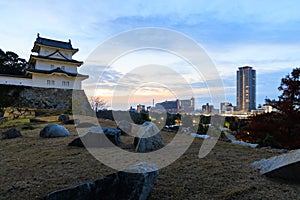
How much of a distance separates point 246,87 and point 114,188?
16.3 m

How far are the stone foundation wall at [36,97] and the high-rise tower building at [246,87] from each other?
46.2 ft

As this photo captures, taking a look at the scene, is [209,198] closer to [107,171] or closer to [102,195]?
[102,195]

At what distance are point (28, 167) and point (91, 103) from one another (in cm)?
1920

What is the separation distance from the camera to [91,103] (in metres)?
22.5

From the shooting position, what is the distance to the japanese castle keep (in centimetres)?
2033

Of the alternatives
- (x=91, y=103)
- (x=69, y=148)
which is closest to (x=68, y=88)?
(x=91, y=103)

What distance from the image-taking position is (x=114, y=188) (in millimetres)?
2240

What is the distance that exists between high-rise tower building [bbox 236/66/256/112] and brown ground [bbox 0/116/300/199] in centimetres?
1187

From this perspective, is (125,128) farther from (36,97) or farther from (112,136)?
(36,97)

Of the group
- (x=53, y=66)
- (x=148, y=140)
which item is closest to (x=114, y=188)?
(x=148, y=140)

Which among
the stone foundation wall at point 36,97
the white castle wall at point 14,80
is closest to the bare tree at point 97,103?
the stone foundation wall at point 36,97

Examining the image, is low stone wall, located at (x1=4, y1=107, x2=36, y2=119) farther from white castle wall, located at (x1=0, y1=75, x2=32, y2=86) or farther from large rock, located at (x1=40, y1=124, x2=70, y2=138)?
large rock, located at (x1=40, y1=124, x2=70, y2=138)

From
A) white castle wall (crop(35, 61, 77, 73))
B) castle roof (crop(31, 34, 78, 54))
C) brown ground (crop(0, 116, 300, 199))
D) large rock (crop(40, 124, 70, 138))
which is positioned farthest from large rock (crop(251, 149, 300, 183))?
castle roof (crop(31, 34, 78, 54))

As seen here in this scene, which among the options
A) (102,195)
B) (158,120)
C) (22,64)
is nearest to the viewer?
(102,195)
